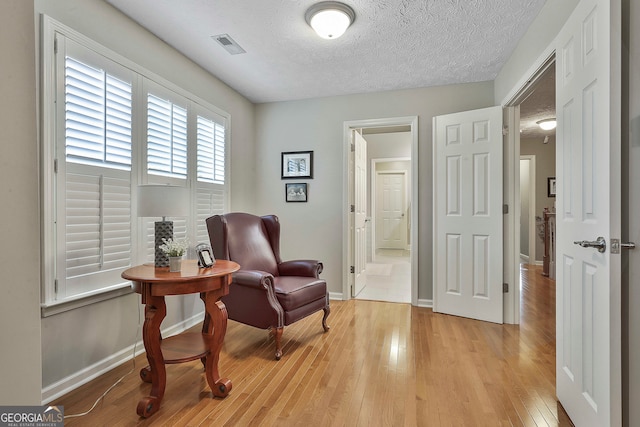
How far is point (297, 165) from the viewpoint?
404 cm

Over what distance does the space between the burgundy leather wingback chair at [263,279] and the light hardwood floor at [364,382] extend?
25cm

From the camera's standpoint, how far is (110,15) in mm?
2184

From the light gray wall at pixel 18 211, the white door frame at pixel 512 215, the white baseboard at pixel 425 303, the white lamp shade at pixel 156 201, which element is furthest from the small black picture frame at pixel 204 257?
the white door frame at pixel 512 215

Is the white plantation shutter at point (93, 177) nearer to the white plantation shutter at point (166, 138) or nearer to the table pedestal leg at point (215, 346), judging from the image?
the white plantation shutter at point (166, 138)

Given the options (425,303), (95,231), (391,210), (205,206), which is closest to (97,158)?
→ (95,231)

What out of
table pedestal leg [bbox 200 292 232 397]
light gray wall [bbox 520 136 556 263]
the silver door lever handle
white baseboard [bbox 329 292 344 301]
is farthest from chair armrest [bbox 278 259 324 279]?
light gray wall [bbox 520 136 556 263]

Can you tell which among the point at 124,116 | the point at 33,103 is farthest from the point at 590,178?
the point at 124,116

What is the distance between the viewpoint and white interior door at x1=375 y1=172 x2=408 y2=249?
8164mm

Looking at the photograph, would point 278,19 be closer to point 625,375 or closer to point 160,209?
point 160,209

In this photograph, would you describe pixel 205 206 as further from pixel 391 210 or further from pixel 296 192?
pixel 391 210

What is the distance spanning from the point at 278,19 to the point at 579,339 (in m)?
2.66

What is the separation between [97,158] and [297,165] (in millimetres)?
2300

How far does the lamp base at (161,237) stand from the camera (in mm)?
2010

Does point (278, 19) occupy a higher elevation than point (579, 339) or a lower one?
higher
